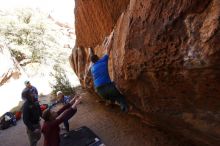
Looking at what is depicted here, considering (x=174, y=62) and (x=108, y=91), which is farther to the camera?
(x=108, y=91)

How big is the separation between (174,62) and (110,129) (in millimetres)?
4940

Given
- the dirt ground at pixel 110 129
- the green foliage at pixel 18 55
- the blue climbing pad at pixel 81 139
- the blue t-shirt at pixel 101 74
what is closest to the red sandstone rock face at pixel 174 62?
the blue t-shirt at pixel 101 74

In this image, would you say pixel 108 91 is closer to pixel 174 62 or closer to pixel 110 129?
pixel 174 62

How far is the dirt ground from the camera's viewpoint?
23.1ft

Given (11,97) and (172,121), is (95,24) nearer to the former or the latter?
(172,121)

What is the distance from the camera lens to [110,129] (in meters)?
8.18

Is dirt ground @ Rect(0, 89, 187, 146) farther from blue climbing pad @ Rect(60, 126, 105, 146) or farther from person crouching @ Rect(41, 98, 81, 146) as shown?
person crouching @ Rect(41, 98, 81, 146)

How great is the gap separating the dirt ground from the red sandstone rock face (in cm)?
189

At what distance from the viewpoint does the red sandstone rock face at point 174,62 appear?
3.24 metres

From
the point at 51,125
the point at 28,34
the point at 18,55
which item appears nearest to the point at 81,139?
the point at 51,125

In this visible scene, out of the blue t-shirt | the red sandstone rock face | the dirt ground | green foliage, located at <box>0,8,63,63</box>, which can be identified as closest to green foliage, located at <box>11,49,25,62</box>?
green foliage, located at <box>0,8,63,63</box>

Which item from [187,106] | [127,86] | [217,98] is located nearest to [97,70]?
[127,86]

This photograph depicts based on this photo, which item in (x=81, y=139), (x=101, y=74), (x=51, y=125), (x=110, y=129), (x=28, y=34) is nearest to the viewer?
(x=51, y=125)

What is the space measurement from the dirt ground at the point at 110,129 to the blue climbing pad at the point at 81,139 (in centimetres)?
45
